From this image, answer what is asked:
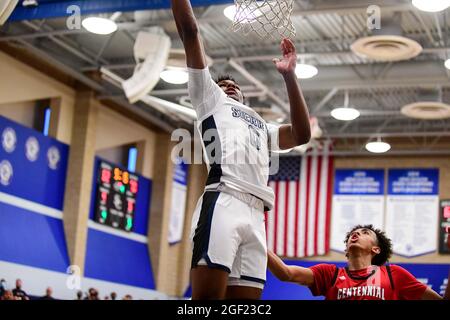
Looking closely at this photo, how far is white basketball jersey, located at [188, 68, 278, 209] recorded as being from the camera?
445cm

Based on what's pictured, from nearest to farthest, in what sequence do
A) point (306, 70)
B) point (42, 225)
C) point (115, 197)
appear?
point (306, 70)
point (42, 225)
point (115, 197)

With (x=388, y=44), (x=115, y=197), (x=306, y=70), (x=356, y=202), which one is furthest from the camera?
(x=356, y=202)

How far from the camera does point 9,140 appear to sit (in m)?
18.8

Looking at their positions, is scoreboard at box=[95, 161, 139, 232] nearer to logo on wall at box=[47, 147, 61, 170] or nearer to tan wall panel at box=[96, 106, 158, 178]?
tan wall panel at box=[96, 106, 158, 178]

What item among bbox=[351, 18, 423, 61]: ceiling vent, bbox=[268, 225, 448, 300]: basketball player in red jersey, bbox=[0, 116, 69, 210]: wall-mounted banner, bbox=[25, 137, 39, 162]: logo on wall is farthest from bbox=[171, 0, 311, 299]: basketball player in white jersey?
bbox=[25, 137, 39, 162]: logo on wall

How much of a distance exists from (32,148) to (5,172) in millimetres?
1387

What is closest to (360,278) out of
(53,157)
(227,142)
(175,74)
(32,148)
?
(227,142)

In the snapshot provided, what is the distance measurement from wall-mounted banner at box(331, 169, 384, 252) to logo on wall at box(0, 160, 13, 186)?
463 inches

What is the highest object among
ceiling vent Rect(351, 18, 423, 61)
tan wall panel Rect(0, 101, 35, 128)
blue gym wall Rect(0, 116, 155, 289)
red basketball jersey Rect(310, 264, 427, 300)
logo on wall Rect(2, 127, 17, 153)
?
ceiling vent Rect(351, 18, 423, 61)

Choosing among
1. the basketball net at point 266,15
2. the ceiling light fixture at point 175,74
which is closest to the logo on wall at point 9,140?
the ceiling light fixture at point 175,74

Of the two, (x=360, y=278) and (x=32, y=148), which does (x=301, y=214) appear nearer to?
(x=32, y=148)

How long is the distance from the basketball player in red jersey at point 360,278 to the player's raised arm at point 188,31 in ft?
4.92
